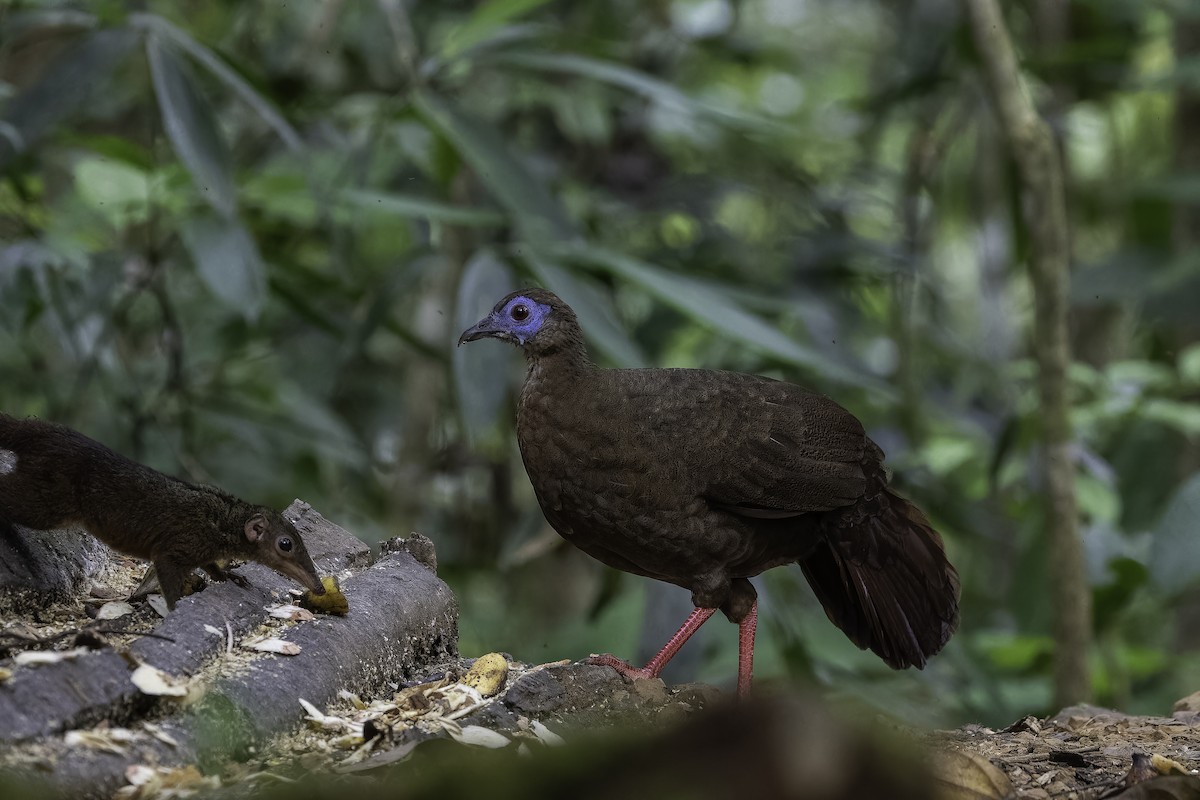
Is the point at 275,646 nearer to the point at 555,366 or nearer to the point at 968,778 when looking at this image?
the point at 555,366

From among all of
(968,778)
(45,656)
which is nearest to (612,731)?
(968,778)

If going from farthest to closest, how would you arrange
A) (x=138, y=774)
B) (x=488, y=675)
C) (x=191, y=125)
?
(x=191, y=125), (x=488, y=675), (x=138, y=774)

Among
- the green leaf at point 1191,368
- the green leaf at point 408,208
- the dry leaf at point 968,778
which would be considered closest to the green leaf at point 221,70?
the green leaf at point 408,208

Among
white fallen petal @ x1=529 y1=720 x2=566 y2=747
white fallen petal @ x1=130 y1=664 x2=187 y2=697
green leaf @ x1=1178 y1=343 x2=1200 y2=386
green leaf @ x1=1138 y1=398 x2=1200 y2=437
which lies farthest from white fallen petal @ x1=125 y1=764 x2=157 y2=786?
green leaf @ x1=1178 y1=343 x2=1200 y2=386

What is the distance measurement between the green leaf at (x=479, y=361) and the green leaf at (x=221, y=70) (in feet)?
2.25

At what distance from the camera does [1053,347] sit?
467cm

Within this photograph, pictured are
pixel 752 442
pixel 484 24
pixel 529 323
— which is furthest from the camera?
pixel 484 24

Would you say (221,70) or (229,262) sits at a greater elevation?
(221,70)

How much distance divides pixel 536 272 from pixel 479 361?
0.34 m

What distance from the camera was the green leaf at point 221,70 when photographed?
13.7 ft

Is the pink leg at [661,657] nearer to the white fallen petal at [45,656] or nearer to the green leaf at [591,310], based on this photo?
the green leaf at [591,310]

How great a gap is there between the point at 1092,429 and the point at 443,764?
16.8 feet

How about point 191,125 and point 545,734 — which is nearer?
point 545,734

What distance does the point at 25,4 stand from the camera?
4832 millimetres
